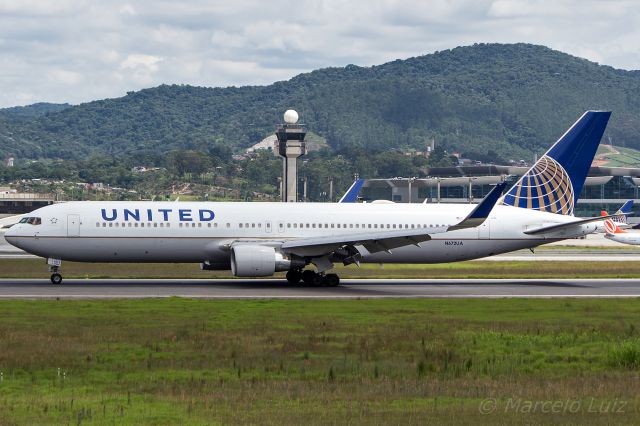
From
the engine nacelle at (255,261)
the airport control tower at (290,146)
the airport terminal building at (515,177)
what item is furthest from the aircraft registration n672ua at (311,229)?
the airport terminal building at (515,177)

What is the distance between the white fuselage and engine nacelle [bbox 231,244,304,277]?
6.49 feet

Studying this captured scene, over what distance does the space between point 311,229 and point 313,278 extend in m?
2.80

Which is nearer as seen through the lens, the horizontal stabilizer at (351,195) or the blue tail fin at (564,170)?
the blue tail fin at (564,170)

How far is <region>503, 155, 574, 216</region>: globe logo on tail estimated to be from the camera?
5372 cm

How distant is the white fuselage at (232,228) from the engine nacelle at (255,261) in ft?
6.49

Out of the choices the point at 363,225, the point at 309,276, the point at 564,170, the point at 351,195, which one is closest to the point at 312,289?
the point at 309,276

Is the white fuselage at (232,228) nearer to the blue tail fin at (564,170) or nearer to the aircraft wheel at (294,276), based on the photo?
the blue tail fin at (564,170)

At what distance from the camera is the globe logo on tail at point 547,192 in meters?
53.7

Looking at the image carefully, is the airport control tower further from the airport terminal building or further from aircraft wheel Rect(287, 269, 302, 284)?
the airport terminal building

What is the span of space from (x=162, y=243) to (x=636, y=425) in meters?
31.6

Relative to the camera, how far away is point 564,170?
177ft

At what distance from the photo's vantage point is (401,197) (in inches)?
7111

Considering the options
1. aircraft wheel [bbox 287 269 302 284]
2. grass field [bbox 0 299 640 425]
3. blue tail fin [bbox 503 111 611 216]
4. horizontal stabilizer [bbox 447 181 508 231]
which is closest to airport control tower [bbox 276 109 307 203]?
blue tail fin [bbox 503 111 611 216]

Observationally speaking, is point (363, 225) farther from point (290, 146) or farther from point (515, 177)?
point (515, 177)
